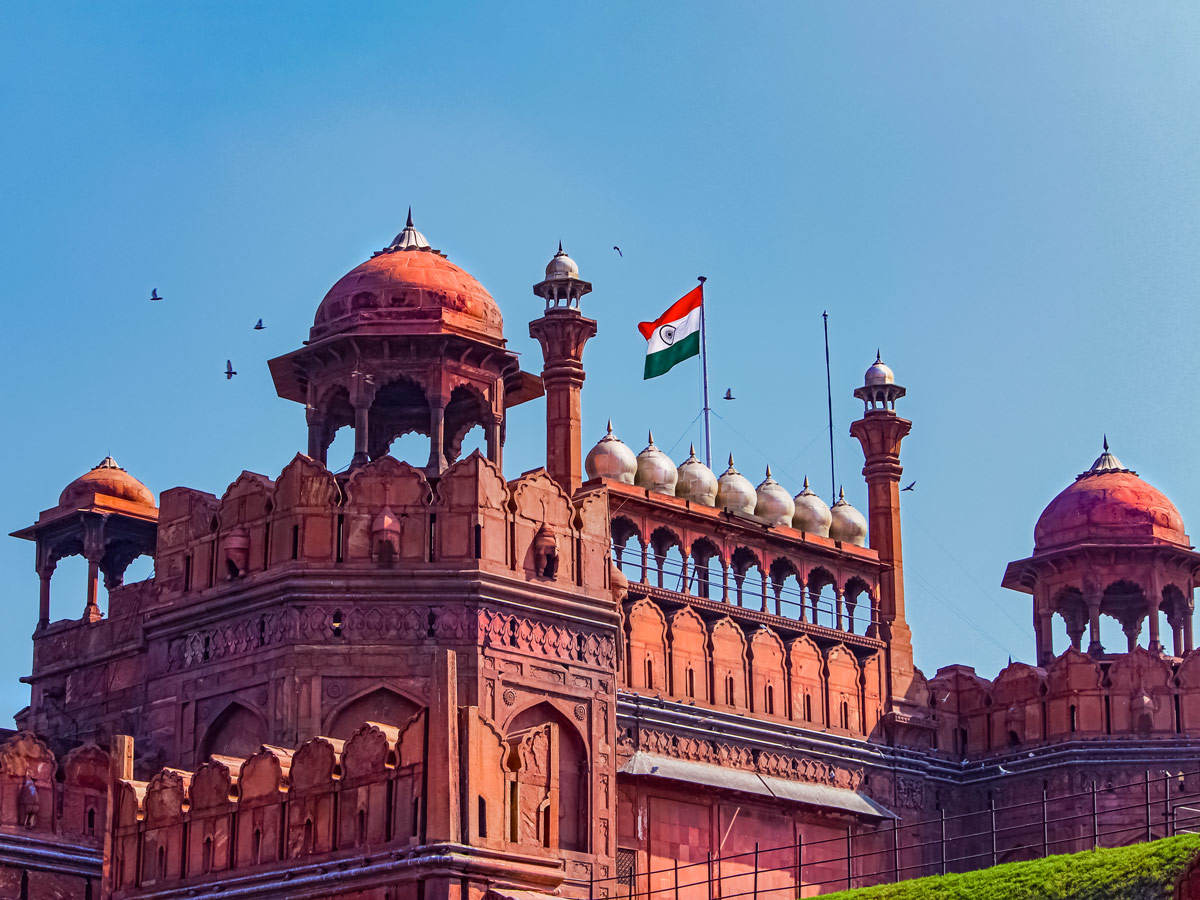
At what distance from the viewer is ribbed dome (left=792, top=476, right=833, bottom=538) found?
38.2 meters

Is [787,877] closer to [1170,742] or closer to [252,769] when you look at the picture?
[1170,742]

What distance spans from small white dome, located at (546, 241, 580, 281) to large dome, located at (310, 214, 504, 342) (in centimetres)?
509

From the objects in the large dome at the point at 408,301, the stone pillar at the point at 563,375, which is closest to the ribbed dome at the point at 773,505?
the stone pillar at the point at 563,375

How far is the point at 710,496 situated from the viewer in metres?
36.9

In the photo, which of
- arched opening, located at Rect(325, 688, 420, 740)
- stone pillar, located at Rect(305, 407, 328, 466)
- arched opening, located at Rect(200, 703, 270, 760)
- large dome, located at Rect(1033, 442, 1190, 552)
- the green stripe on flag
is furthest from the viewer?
large dome, located at Rect(1033, 442, 1190, 552)

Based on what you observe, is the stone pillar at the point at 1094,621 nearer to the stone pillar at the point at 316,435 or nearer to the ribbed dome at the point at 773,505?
the ribbed dome at the point at 773,505

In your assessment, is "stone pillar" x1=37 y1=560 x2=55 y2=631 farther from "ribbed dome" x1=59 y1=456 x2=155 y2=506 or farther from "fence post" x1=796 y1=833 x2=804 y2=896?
"fence post" x1=796 y1=833 x2=804 y2=896

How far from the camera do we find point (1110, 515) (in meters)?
38.9

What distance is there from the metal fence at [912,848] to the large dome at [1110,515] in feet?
14.4

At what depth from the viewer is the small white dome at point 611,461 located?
35750mm

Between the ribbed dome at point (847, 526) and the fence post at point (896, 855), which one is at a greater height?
the ribbed dome at point (847, 526)

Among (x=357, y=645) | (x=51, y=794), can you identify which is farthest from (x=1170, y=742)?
(x=51, y=794)

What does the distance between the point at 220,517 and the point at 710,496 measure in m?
10.4

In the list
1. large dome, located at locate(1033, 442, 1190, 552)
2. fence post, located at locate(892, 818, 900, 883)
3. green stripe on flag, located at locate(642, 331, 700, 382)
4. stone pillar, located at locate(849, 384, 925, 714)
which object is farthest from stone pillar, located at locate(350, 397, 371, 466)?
large dome, located at locate(1033, 442, 1190, 552)
